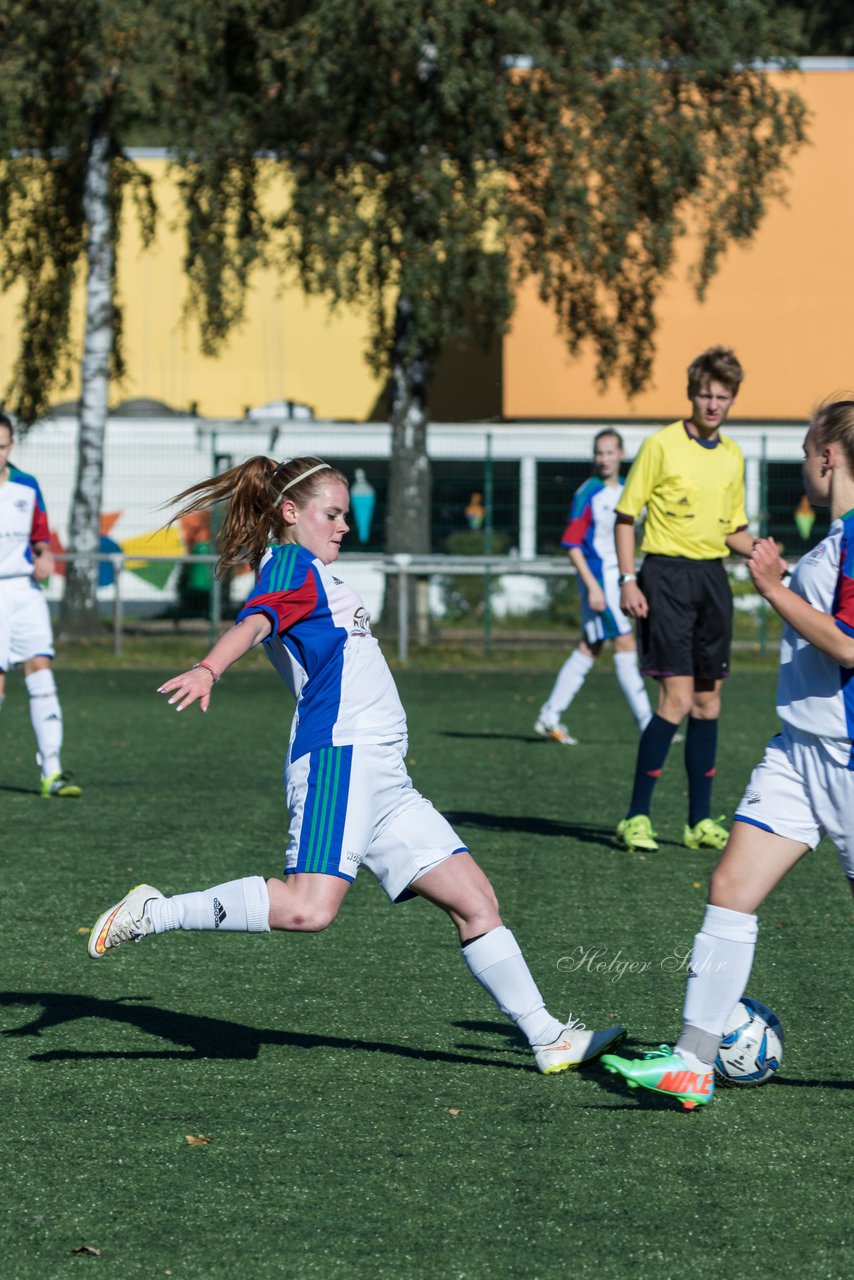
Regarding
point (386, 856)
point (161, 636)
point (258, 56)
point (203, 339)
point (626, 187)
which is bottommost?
point (161, 636)

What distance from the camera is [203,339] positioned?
22.8 meters

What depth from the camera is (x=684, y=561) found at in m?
7.80

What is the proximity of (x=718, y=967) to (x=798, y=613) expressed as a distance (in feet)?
2.90

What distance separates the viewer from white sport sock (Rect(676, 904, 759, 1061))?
4.28 meters

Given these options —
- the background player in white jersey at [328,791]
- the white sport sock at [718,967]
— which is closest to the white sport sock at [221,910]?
the background player in white jersey at [328,791]

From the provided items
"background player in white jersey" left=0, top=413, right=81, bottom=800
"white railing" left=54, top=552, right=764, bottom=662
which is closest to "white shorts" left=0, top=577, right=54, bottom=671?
"background player in white jersey" left=0, top=413, right=81, bottom=800

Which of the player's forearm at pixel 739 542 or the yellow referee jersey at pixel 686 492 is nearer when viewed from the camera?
the player's forearm at pixel 739 542

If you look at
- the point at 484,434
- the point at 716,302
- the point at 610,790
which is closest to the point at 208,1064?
the point at 610,790

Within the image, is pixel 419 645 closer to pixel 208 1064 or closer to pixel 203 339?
pixel 203 339

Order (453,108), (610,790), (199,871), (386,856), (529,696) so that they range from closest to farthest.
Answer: (386,856), (199,871), (610,790), (529,696), (453,108)

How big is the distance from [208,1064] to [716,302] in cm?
2723

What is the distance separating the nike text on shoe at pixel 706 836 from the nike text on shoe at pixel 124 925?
159 inches

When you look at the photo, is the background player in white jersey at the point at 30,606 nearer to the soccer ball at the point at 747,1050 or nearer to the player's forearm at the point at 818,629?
the soccer ball at the point at 747,1050

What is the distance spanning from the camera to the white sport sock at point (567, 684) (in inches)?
486
